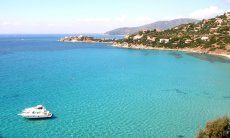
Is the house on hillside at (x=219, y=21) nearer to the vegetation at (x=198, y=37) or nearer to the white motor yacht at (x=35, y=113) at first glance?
the vegetation at (x=198, y=37)

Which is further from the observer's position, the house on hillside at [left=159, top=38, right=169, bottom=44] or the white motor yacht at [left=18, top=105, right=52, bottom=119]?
the house on hillside at [left=159, top=38, right=169, bottom=44]

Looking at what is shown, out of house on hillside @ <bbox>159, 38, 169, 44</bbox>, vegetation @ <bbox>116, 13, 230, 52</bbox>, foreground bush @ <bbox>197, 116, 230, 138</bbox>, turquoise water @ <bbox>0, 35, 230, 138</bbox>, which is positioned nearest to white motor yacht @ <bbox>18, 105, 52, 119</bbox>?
turquoise water @ <bbox>0, 35, 230, 138</bbox>

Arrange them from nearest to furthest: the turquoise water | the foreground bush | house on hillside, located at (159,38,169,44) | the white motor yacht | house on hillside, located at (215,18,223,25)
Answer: the foreground bush
the turquoise water
the white motor yacht
house on hillside, located at (159,38,169,44)
house on hillside, located at (215,18,223,25)

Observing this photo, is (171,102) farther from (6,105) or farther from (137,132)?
(6,105)

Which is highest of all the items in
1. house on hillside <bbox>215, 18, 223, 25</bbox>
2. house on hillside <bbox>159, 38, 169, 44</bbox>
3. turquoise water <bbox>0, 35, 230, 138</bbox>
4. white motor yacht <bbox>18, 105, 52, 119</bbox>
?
house on hillside <bbox>215, 18, 223, 25</bbox>

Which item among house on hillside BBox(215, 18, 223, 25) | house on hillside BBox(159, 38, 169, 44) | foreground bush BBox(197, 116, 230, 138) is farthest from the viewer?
house on hillside BBox(215, 18, 223, 25)

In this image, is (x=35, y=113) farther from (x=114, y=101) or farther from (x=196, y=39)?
(x=196, y=39)

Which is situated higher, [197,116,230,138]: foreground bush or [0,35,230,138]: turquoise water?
[197,116,230,138]: foreground bush

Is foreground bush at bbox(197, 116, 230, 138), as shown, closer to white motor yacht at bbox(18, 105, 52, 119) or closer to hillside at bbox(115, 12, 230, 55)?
white motor yacht at bbox(18, 105, 52, 119)


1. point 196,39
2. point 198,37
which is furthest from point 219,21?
point 196,39
